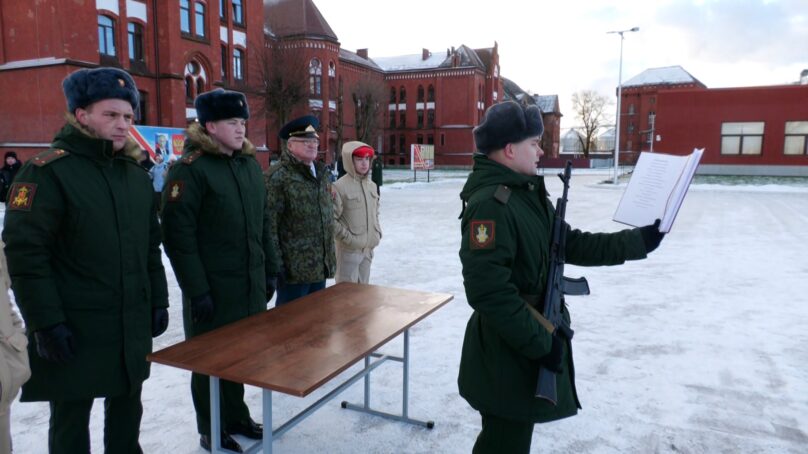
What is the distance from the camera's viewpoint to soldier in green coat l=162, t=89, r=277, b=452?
117 inches

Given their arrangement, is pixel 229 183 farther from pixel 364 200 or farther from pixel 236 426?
pixel 364 200

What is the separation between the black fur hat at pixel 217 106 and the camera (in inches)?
123

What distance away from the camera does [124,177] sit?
8.27 feet

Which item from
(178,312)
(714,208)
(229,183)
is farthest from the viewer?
(714,208)

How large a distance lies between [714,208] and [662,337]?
13315mm

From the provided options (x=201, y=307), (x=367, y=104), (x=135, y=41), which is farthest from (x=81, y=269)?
(x=367, y=104)

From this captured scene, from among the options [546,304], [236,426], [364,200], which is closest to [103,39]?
[364,200]

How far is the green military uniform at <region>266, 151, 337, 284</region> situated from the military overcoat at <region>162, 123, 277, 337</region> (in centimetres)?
60

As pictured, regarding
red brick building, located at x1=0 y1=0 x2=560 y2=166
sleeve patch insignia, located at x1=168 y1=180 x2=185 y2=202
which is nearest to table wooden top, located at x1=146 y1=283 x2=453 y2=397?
sleeve patch insignia, located at x1=168 y1=180 x2=185 y2=202

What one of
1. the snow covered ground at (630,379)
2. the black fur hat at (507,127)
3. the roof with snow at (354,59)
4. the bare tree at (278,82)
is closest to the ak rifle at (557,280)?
the black fur hat at (507,127)

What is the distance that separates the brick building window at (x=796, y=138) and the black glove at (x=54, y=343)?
43.0 meters

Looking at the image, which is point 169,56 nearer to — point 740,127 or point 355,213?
point 355,213

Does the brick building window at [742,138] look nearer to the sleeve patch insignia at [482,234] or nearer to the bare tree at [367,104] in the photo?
the bare tree at [367,104]

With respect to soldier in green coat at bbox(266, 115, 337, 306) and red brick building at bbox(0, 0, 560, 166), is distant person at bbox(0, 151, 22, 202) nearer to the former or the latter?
red brick building at bbox(0, 0, 560, 166)
